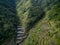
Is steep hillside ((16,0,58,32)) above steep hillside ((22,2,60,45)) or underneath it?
above

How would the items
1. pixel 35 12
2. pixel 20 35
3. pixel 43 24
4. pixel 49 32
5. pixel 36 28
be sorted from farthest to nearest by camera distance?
pixel 35 12 → pixel 20 35 → pixel 36 28 → pixel 43 24 → pixel 49 32

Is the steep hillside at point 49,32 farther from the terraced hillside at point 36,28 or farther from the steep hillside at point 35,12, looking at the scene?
the steep hillside at point 35,12

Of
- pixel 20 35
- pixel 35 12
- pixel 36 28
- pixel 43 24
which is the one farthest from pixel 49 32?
pixel 35 12

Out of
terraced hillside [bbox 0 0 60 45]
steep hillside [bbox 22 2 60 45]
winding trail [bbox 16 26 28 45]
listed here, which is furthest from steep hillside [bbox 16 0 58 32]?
steep hillside [bbox 22 2 60 45]

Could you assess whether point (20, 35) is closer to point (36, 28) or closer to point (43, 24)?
point (36, 28)

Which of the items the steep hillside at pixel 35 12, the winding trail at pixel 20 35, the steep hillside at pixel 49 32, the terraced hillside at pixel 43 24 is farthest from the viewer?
the steep hillside at pixel 35 12

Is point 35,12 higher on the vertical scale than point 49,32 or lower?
higher

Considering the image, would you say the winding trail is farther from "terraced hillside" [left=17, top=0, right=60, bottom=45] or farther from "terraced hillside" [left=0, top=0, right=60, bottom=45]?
"terraced hillside" [left=17, top=0, right=60, bottom=45]

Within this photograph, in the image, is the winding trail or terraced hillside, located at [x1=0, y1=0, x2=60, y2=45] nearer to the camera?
terraced hillside, located at [x1=0, y1=0, x2=60, y2=45]

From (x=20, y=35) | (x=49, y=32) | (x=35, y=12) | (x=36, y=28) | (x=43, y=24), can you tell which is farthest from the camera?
(x=35, y=12)

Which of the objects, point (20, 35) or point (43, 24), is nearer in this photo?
point (43, 24)

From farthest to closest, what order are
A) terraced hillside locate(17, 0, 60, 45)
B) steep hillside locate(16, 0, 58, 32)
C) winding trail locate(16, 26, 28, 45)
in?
steep hillside locate(16, 0, 58, 32), winding trail locate(16, 26, 28, 45), terraced hillside locate(17, 0, 60, 45)

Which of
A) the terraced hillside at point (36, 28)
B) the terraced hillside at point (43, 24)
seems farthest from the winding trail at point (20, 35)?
the terraced hillside at point (43, 24)
